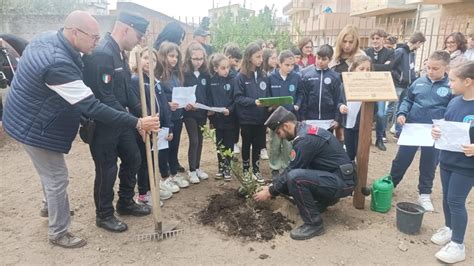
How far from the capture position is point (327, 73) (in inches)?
186

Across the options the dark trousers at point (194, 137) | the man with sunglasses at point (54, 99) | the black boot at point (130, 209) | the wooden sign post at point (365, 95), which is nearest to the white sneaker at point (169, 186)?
the dark trousers at point (194, 137)

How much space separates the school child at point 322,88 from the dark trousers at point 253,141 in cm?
68

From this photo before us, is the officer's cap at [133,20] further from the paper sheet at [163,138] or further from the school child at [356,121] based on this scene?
the school child at [356,121]

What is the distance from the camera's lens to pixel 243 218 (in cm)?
382

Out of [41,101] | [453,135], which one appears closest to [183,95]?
[41,101]

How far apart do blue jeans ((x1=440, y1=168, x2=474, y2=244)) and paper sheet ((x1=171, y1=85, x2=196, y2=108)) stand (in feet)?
8.78

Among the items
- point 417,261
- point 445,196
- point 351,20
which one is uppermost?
point 351,20

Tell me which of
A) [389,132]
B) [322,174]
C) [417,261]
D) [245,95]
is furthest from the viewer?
[389,132]

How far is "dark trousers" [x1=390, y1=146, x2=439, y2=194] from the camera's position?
13.6 ft

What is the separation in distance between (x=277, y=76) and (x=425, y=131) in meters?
1.82

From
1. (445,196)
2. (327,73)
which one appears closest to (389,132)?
(327,73)

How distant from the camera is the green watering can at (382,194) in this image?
13.0ft

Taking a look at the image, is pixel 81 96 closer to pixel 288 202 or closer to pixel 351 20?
pixel 288 202

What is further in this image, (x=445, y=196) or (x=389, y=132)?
(x=389, y=132)
